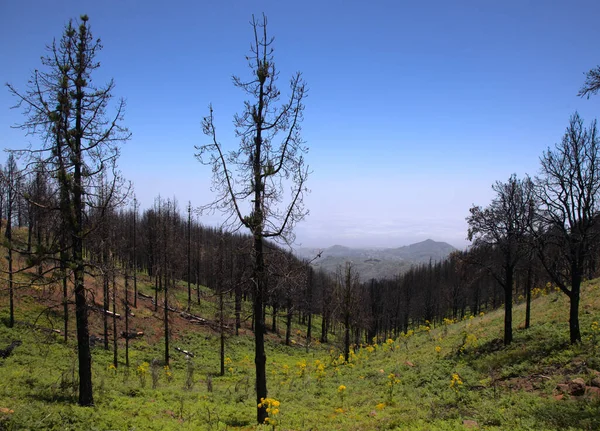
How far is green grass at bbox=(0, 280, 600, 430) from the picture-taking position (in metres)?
9.43

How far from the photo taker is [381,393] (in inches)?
577

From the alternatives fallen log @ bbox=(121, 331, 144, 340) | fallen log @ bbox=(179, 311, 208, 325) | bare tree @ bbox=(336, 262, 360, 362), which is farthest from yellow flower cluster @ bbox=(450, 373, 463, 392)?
fallen log @ bbox=(179, 311, 208, 325)

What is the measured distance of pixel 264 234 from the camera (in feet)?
31.6

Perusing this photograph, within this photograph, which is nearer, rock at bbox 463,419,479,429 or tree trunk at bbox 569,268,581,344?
rock at bbox 463,419,479,429

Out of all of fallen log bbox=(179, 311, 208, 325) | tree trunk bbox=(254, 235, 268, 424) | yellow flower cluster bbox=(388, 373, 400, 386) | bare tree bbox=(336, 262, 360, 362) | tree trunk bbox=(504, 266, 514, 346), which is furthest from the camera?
fallen log bbox=(179, 311, 208, 325)

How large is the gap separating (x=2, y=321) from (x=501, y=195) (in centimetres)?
3611

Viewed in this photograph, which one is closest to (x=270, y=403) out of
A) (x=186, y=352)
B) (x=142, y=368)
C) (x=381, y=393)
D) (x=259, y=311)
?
(x=259, y=311)

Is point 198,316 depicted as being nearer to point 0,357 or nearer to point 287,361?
point 287,361

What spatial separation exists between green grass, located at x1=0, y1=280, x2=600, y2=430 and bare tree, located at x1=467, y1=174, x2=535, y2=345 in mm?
3277

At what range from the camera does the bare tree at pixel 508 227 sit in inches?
687

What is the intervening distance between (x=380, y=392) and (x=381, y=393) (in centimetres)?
26

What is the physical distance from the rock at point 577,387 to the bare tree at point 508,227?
687 centimetres

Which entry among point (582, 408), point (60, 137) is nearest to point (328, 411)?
point (582, 408)

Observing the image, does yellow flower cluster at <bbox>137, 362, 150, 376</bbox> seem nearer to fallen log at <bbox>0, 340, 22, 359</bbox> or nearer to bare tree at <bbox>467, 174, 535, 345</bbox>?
fallen log at <bbox>0, 340, 22, 359</bbox>
